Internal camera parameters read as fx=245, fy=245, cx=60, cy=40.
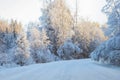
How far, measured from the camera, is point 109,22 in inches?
818

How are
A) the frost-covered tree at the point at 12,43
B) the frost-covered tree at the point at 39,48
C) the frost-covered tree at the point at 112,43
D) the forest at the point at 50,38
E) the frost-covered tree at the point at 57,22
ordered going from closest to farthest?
the frost-covered tree at the point at 112,43
the frost-covered tree at the point at 12,43
the forest at the point at 50,38
the frost-covered tree at the point at 39,48
the frost-covered tree at the point at 57,22

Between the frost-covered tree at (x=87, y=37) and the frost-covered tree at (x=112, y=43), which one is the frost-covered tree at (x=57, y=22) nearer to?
the frost-covered tree at (x=87, y=37)

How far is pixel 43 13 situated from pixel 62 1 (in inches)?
172

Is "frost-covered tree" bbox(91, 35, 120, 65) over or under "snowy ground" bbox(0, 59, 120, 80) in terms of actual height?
over

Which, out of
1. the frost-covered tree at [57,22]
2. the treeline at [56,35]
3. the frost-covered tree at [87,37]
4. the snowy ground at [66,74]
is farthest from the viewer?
the frost-covered tree at [87,37]

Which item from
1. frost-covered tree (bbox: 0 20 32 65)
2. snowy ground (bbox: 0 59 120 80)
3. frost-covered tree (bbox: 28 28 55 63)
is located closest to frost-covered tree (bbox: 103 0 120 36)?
snowy ground (bbox: 0 59 120 80)

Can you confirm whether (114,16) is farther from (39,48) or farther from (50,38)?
(50,38)

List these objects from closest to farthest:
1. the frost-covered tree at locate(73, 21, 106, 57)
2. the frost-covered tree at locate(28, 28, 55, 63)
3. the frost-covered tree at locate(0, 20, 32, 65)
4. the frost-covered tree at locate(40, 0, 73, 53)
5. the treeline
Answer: the frost-covered tree at locate(0, 20, 32, 65) < the frost-covered tree at locate(28, 28, 55, 63) < the treeline < the frost-covered tree at locate(40, 0, 73, 53) < the frost-covered tree at locate(73, 21, 106, 57)

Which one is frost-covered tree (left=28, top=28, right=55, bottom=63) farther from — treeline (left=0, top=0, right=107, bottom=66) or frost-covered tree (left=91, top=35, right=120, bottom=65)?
frost-covered tree (left=91, top=35, right=120, bottom=65)

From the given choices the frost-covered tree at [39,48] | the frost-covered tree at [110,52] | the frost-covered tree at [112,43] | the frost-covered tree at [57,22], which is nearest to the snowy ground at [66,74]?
the frost-covered tree at [110,52]

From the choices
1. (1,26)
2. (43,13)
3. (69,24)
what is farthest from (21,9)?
(69,24)

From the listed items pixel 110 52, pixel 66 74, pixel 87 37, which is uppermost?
pixel 87 37

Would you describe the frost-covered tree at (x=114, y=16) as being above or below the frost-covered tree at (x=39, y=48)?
above

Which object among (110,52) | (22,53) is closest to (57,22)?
(22,53)
